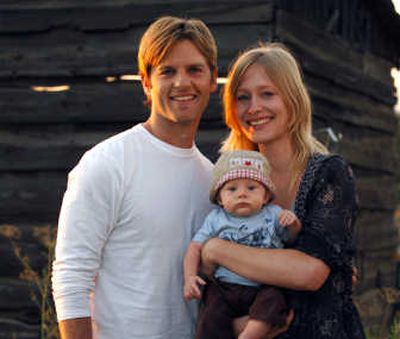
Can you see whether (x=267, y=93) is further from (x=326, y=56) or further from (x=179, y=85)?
(x=326, y=56)

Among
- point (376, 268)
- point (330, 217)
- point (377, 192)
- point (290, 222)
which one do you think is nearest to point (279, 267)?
point (290, 222)

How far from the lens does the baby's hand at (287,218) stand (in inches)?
134

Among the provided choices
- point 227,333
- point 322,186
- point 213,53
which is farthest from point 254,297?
point 213,53

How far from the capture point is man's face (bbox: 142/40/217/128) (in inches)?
144

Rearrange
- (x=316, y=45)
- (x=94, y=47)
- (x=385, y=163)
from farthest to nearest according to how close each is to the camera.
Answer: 1. (x=385, y=163)
2. (x=316, y=45)
3. (x=94, y=47)

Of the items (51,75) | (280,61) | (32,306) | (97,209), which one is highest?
(51,75)

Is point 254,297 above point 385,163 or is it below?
below

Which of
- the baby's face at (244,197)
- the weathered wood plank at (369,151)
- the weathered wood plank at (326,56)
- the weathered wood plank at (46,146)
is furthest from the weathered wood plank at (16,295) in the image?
the baby's face at (244,197)

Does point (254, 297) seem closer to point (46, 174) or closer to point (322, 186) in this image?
point (322, 186)

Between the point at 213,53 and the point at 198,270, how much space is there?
86 centimetres

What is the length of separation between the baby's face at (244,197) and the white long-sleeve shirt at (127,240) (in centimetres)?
20

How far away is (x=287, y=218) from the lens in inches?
134

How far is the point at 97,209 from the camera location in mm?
3459

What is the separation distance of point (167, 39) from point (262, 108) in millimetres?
453
